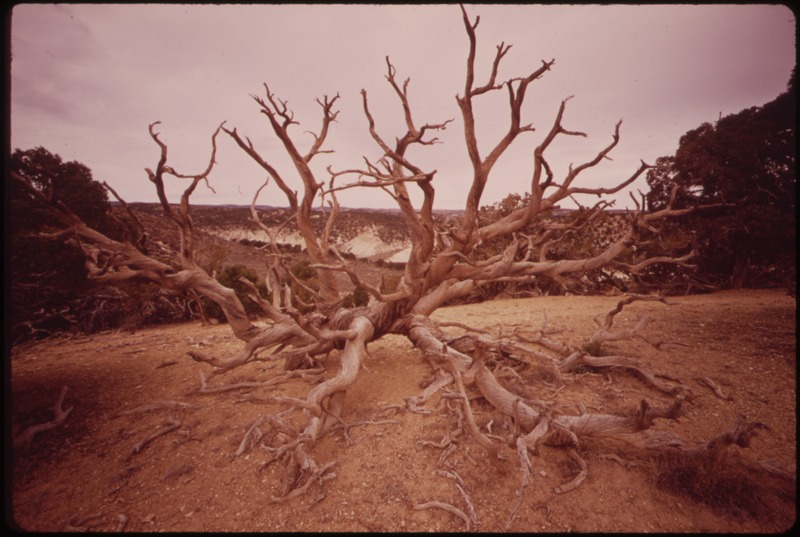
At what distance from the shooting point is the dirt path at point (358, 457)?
213 centimetres

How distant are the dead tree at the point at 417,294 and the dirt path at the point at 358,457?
21 cm

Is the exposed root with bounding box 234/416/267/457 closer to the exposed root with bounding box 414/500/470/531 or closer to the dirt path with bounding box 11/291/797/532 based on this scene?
the dirt path with bounding box 11/291/797/532

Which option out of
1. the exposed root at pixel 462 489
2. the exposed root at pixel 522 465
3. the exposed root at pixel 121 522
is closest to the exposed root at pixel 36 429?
the exposed root at pixel 121 522

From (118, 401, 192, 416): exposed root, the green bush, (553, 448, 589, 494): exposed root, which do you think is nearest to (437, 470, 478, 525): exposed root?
(553, 448, 589, 494): exposed root

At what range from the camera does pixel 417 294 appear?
405cm

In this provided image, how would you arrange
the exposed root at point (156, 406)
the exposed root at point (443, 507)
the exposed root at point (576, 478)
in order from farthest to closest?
1. the exposed root at point (156, 406)
2. the exposed root at point (576, 478)
3. the exposed root at point (443, 507)

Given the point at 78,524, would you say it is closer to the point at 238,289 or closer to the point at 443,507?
the point at 443,507

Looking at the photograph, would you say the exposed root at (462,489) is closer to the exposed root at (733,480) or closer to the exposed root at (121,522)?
the exposed root at (733,480)

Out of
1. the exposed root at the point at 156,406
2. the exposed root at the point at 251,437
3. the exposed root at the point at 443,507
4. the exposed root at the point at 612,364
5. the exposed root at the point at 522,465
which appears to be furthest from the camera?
the exposed root at the point at 612,364

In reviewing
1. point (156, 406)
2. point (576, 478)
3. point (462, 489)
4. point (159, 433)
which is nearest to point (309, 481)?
point (462, 489)

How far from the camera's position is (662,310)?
6.78m

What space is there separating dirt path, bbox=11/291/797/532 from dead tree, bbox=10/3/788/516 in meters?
0.21

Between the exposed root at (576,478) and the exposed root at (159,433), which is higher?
the exposed root at (576,478)

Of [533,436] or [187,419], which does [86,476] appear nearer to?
[187,419]
